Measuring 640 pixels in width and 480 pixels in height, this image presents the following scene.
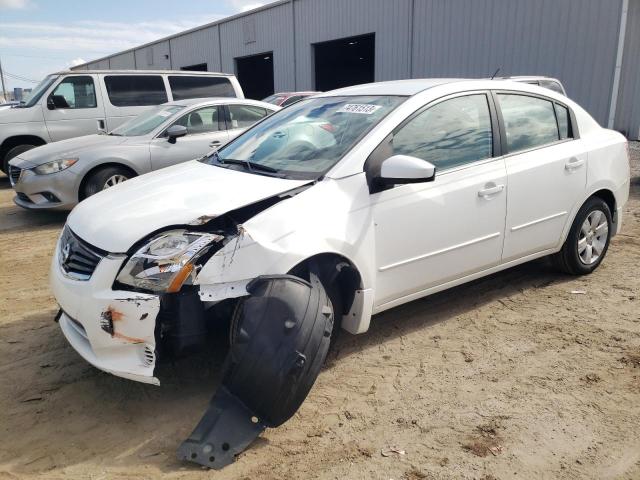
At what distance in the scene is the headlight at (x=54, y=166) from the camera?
6.84 meters

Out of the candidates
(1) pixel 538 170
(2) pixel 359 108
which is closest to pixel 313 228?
(2) pixel 359 108

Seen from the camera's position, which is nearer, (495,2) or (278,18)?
(495,2)

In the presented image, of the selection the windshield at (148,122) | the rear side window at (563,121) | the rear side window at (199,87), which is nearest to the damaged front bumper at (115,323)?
the rear side window at (563,121)

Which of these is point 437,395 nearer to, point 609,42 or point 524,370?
point 524,370

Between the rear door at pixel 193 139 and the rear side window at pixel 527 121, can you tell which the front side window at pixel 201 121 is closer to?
the rear door at pixel 193 139

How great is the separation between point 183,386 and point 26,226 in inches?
201

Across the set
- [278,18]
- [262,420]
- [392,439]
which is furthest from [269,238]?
[278,18]

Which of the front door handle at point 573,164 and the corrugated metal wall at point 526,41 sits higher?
the corrugated metal wall at point 526,41

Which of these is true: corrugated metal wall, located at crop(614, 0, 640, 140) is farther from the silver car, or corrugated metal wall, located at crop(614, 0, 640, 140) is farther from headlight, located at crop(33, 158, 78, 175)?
headlight, located at crop(33, 158, 78, 175)

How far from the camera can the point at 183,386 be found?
3.12 m

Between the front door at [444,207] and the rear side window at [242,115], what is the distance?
15.7ft

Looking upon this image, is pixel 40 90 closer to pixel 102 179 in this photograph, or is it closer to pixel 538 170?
pixel 102 179

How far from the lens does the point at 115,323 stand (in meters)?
2.63

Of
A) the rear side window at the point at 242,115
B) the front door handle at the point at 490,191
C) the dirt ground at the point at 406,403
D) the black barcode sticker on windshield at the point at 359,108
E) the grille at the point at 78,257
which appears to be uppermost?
the black barcode sticker on windshield at the point at 359,108
